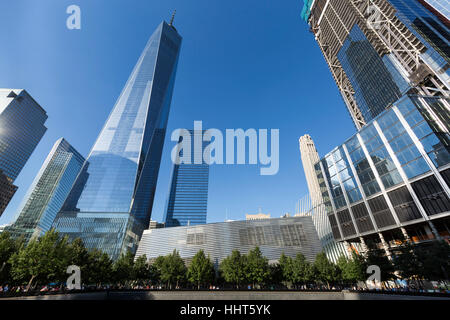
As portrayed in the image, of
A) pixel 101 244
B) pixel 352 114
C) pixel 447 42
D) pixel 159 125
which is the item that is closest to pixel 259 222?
pixel 101 244

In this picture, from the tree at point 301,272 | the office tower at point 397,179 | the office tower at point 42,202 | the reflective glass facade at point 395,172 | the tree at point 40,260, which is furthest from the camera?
the office tower at point 42,202

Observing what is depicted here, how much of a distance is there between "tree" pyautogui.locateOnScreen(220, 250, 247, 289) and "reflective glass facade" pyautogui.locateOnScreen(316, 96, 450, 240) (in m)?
32.2

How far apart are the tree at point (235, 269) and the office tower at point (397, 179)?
29850 mm

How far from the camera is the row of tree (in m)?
32.8

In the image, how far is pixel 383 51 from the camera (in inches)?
3482

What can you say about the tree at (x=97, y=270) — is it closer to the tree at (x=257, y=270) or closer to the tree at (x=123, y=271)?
the tree at (x=123, y=271)

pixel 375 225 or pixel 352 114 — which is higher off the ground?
pixel 352 114

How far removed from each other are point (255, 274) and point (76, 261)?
40.4 m

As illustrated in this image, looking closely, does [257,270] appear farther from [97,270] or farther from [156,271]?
[97,270]

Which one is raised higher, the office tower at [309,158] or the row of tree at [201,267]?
the office tower at [309,158]

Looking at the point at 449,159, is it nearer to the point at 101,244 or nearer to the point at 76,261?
the point at 76,261

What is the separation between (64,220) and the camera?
325ft

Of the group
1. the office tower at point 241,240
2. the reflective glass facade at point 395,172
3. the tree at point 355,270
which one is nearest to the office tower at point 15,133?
the office tower at point 241,240

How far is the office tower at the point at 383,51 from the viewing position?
228 ft
